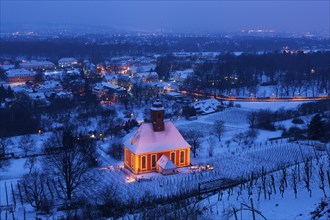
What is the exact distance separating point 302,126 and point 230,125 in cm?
447

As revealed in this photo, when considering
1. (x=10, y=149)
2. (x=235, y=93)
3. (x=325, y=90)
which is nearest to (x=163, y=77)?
(x=235, y=93)

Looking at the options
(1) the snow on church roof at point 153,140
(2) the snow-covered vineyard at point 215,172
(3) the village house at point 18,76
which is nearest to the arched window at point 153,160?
(1) the snow on church roof at point 153,140

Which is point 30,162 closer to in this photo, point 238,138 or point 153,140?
point 153,140

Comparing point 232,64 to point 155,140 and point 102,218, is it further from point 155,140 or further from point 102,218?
point 102,218

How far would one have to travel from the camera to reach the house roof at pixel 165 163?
1641 centimetres

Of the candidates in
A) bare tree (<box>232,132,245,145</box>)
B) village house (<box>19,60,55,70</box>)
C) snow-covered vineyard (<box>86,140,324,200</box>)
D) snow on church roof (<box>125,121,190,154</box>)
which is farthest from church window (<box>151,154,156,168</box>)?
village house (<box>19,60,55,70</box>)

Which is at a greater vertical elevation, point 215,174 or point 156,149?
point 156,149

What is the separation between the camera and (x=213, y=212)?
31.4ft

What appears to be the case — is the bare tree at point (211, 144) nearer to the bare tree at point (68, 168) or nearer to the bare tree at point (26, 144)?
the bare tree at point (68, 168)

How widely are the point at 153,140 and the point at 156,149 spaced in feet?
1.32

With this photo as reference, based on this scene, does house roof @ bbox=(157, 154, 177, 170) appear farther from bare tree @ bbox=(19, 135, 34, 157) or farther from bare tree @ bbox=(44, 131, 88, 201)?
bare tree @ bbox=(19, 135, 34, 157)

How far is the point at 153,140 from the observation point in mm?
17109

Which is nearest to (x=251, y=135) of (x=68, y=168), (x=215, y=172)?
(x=215, y=172)

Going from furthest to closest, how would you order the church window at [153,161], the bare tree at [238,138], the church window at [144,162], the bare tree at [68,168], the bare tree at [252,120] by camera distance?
the bare tree at [252,120], the bare tree at [238,138], the church window at [153,161], the church window at [144,162], the bare tree at [68,168]
